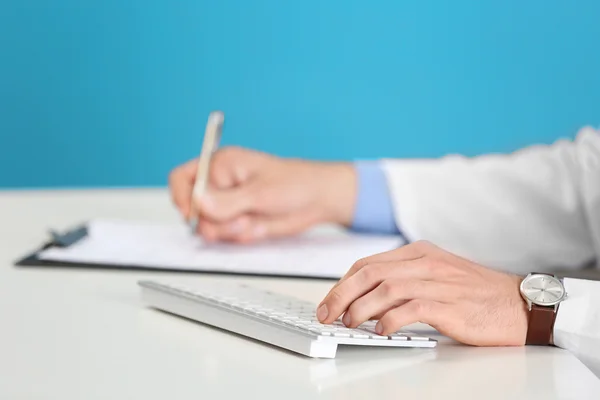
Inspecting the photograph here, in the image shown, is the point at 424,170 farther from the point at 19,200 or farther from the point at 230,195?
the point at 19,200

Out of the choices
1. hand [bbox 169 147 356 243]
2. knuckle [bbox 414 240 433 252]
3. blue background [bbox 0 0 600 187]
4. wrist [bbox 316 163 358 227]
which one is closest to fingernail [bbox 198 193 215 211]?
hand [bbox 169 147 356 243]

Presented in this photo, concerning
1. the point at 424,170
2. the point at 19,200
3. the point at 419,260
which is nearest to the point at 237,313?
the point at 419,260

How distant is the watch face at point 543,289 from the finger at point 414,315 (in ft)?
0.24

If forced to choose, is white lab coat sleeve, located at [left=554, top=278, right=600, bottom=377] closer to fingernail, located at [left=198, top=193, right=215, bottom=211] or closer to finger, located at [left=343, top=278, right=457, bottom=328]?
finger, located at [left=343, top=278, right=457, bottom=328]

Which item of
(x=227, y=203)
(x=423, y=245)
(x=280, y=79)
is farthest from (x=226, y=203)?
(x=280, y=79)

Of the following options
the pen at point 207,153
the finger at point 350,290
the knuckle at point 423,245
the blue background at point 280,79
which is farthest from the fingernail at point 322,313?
the blue background at point 280,79

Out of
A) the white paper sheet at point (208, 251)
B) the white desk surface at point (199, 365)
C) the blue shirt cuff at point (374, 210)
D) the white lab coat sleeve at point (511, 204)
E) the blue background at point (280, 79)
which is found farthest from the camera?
the blue background at point (280, 79)

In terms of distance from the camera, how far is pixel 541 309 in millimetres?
729

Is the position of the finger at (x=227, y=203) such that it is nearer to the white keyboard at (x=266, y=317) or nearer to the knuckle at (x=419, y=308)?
the white keyboard at (x=266, y=317)

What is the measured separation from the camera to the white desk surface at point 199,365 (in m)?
0.60

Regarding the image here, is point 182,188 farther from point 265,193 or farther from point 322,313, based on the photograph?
point 322,313

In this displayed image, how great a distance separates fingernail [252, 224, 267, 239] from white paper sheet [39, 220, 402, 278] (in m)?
0.02

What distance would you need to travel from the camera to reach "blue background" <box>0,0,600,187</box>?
9.48 ft

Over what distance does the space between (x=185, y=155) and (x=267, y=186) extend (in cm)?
169
